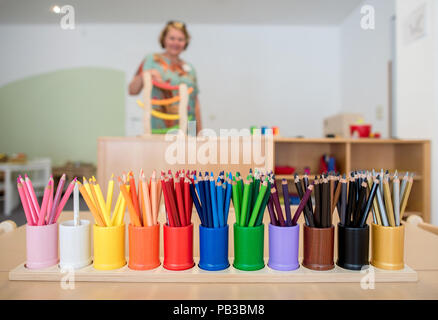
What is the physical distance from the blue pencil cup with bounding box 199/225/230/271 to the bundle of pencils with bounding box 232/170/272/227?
0.10 ft

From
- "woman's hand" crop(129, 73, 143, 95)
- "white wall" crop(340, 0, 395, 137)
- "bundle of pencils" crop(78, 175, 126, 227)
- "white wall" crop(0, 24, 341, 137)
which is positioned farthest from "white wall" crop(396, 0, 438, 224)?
"white wall" crop(0, 24, 341, 137)

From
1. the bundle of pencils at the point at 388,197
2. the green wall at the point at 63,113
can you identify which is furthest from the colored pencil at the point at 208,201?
the green wall at the point at 63,113

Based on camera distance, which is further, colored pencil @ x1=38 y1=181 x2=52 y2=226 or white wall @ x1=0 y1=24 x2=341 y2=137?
white wall @ x1=0 y1=24 x2=341 y2=137

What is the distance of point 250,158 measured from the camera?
1.33 metres

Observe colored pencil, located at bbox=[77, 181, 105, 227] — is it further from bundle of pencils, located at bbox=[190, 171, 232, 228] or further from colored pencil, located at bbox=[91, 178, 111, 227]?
bundle of pencils, located at bbox=[190, 171, 232, 228]

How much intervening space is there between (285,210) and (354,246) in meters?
0.12

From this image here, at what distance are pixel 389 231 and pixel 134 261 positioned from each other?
14.4 inches

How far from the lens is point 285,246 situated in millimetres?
469

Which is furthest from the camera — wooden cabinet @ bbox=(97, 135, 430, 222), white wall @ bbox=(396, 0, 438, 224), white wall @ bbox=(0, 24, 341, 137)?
white wall @ bbox=(0, 24, 341, 137)

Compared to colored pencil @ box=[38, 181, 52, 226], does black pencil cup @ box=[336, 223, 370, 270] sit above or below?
below

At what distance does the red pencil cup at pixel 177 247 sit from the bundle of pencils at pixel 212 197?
0.10 ft

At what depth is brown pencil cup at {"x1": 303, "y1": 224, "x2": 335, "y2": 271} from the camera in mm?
464
